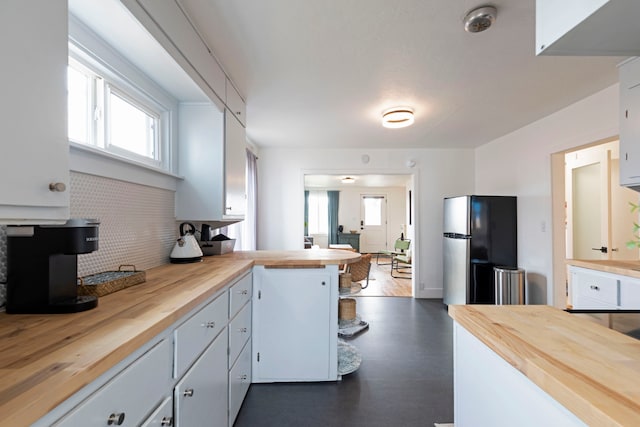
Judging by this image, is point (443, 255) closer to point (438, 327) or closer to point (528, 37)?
point (438, 327)

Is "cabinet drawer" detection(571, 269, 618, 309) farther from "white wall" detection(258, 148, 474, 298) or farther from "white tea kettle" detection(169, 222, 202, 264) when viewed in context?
"white tea kettle" detection(169, 222, 202, 264)

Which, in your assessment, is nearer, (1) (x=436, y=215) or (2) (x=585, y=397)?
(2) (x=585, y=397)

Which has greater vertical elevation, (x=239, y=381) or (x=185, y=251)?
(x=185, y=251)

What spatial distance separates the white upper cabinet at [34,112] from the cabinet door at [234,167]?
134cm

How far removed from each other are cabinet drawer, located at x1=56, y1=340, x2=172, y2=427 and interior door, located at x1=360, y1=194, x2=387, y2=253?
892 centimetres

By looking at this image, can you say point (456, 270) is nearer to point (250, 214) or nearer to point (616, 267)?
point (616, 267)

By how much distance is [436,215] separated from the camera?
4602 mm

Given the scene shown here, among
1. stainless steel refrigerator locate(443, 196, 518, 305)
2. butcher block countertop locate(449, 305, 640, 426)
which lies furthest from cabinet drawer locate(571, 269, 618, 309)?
butcher block countertop locate(449, 305, 640, 426)

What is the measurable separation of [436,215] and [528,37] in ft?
10.2

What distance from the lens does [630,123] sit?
1.92 metres

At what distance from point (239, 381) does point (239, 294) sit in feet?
1.76

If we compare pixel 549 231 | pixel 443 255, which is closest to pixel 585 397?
pixel 549 231

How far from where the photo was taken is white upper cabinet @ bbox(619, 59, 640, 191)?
1.86 meters

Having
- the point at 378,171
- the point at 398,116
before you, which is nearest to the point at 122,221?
the point at 398,116
